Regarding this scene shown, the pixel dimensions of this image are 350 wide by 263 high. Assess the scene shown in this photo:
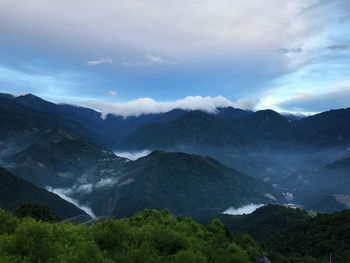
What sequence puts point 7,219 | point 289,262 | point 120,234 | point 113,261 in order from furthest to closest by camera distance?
point 289,262 < point 7,219 < point 120,234 < point 113,261

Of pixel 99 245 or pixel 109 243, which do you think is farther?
pixel 109 243

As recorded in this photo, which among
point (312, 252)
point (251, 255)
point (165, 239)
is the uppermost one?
point (165, 239)

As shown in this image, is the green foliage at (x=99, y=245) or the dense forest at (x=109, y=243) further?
the dense forest at (x=109, y=243)

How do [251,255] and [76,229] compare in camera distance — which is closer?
[76,229]

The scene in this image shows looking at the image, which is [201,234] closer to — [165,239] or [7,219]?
[165,239]

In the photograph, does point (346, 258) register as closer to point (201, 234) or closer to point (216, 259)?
point (201, 234)

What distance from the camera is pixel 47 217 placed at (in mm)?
165625

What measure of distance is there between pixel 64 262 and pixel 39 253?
215 inches

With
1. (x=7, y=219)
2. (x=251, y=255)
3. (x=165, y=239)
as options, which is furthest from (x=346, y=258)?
(x=7, y=219)

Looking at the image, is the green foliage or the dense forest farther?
the dense forest

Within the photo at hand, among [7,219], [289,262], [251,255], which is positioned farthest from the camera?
[289,262]

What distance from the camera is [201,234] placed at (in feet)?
389

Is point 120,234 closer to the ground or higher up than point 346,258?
higher up

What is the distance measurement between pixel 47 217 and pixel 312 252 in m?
108
